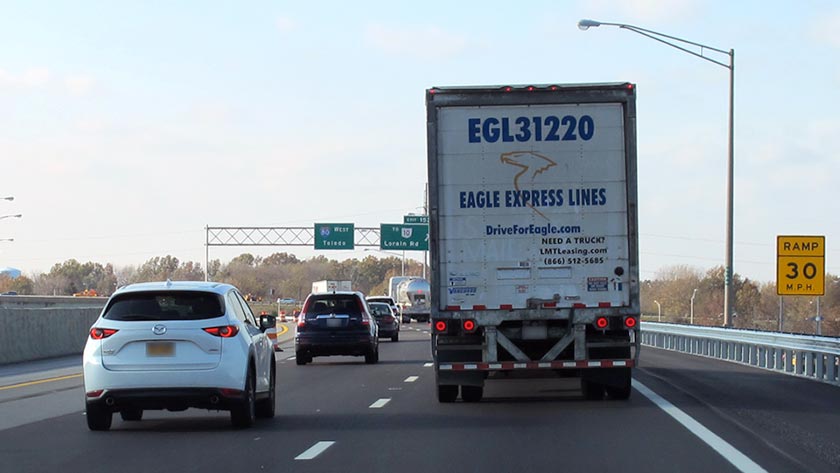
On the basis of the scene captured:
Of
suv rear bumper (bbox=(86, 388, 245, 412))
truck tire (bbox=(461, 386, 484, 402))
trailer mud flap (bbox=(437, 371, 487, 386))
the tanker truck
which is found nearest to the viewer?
suv rear bumper (bbox=(86, 388, 245, 412))

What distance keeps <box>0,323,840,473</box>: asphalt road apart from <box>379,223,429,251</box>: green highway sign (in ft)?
197

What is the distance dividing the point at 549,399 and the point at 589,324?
7.04 ft

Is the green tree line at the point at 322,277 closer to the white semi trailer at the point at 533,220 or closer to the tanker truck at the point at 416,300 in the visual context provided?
the tanker truck at the point at 416,300

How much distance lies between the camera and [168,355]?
1362cm

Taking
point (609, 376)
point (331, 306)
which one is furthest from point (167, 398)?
point (331, 306)

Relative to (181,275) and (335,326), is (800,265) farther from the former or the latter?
(181,275)

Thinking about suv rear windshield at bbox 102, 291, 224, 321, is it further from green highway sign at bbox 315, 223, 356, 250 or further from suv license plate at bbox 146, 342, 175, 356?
green highway sign at bbox 315, 223, 356, 250

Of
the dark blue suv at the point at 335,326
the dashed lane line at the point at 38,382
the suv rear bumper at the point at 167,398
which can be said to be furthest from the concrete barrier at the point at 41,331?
the suv rear bumper at the point at 167,398

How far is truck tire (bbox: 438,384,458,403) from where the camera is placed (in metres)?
17.2

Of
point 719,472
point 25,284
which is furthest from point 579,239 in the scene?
point 25,284

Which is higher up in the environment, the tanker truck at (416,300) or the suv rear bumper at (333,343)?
the suv rear bumper at (333,343)

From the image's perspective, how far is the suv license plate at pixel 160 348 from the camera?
13.6 m

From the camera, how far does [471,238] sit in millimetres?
16344

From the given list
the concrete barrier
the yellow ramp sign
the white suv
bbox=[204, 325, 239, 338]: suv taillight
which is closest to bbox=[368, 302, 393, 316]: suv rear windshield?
the concrete barrier
